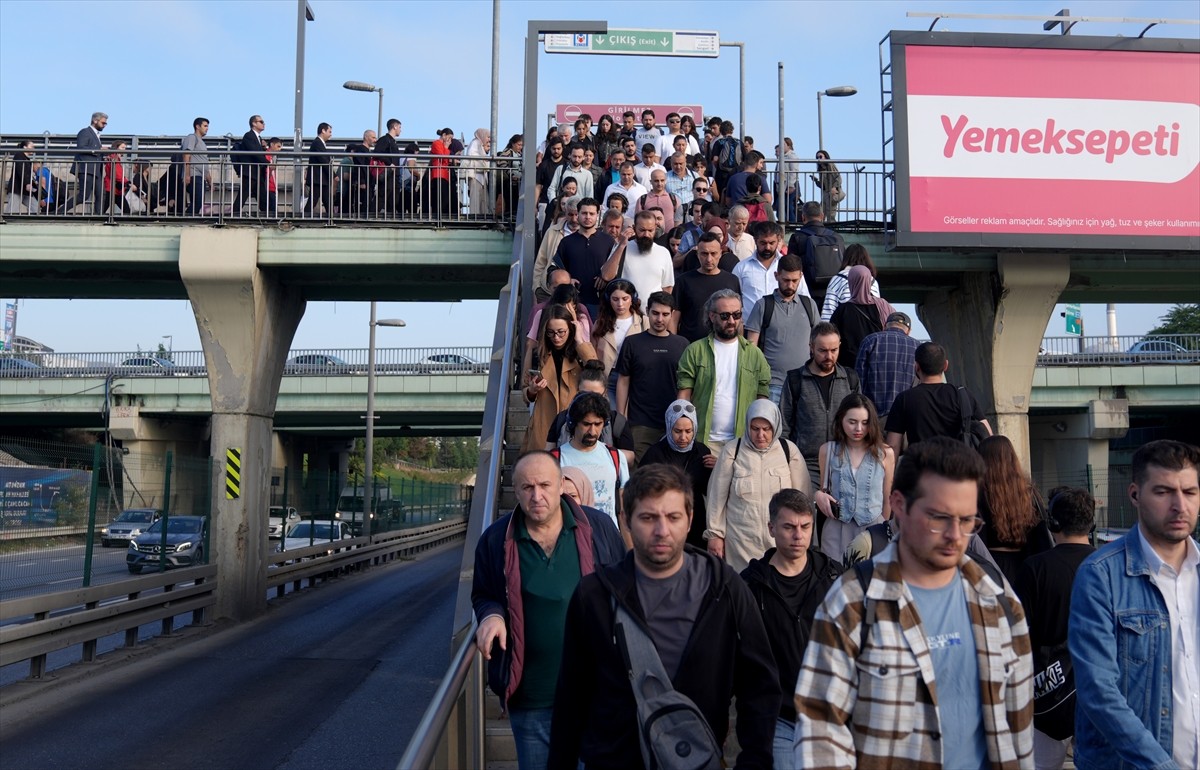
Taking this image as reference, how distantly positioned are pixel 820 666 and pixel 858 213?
1748cm

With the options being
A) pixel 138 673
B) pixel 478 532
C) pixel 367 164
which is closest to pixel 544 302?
pixel 478 532

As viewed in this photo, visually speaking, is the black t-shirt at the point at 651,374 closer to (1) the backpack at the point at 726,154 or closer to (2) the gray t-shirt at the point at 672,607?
(2) the gray t-shirt at the point at 672,607

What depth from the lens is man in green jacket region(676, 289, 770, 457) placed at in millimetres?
8906

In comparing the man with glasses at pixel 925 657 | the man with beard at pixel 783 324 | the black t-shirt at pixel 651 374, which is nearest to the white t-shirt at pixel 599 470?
the black t-shirt at pixel 651 374

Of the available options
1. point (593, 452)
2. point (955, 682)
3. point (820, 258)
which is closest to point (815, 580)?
point (955, 682)

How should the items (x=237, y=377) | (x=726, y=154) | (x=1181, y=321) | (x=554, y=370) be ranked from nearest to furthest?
1. (x=554, y=370)
2. (x=726, y=154)
3. (x=237, y=377)
4. (x=1181, y=321)

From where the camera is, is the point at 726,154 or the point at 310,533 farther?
the point at 310,533

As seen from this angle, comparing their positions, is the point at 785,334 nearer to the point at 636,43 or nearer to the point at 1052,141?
the point at 1052,141

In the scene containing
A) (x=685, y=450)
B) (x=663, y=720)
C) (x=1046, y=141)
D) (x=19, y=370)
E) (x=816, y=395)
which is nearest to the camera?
(x=663, y=720)

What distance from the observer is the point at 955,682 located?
3123 millimetres

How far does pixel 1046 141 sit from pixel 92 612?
15.6 meters

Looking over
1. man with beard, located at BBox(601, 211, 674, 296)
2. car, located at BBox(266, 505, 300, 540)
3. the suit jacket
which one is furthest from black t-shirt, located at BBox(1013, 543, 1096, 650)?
car, located at BBox(266, 505, 300, 540)

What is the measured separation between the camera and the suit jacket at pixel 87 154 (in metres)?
19.2

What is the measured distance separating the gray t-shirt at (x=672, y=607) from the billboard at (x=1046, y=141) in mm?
15883
